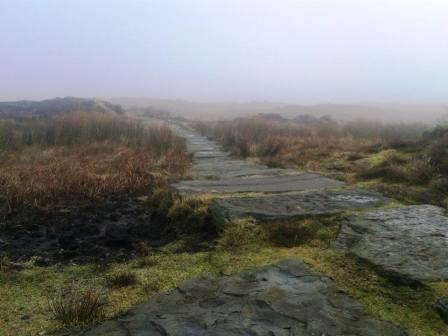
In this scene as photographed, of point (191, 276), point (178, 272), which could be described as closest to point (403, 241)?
point (191, 276)

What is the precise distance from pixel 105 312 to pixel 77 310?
20 cm

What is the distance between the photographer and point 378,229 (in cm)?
409

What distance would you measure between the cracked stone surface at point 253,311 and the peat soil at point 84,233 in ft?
4.34

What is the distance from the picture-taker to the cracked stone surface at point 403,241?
3.14 m

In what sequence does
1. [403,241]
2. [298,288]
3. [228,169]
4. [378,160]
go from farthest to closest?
[228,169] < [378,160] < [403,241] < [298,288]

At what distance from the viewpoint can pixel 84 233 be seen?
4.84 meters

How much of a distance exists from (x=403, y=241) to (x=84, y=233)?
334 cm

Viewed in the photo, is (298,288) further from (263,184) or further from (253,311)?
(263,184)

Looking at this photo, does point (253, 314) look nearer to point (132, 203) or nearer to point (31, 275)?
point (31, 275)

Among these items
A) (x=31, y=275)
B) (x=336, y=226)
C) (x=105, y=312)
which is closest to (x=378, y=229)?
(x=336, y=226)

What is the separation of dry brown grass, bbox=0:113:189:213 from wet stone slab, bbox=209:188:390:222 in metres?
2.29

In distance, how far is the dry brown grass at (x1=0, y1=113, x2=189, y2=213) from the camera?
617cm

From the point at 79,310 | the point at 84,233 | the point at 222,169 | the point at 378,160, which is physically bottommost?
the point at 84,233

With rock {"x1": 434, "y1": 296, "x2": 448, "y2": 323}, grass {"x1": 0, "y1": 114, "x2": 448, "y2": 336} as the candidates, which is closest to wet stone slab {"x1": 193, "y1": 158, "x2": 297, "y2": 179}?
grass {"x1": 0, "y1": 114, "x2": 448, "y2": 336}
